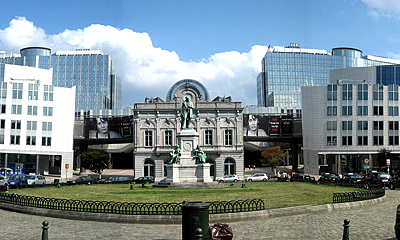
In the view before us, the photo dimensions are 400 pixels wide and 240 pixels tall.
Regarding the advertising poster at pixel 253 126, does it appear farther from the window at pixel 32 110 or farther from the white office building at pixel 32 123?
the window at pixel 32 110

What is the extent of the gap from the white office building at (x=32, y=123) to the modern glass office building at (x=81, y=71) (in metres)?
78.1

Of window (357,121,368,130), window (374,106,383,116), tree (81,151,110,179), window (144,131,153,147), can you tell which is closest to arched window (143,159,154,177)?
window (144,131,153,147)

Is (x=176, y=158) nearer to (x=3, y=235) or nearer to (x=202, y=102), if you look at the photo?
(x=3, y=235)

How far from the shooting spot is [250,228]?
16875mm

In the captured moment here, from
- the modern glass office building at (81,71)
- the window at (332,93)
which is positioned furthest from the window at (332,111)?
the modern glass office building at (81,71)

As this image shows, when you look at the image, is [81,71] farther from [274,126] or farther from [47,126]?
[274,126]

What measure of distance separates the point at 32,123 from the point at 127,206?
63179 millimetres

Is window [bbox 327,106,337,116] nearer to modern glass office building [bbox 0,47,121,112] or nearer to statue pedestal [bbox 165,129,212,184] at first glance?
statue pedestal [bbox 165,129,212,184]

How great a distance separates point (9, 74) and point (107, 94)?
80.6 meters

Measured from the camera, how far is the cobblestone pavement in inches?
611

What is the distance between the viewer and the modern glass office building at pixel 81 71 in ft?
527

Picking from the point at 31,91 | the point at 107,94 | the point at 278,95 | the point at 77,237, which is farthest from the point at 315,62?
→ the point at 77,237

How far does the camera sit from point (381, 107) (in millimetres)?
78062

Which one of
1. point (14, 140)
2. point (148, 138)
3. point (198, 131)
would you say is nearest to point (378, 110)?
point (198, 131)
